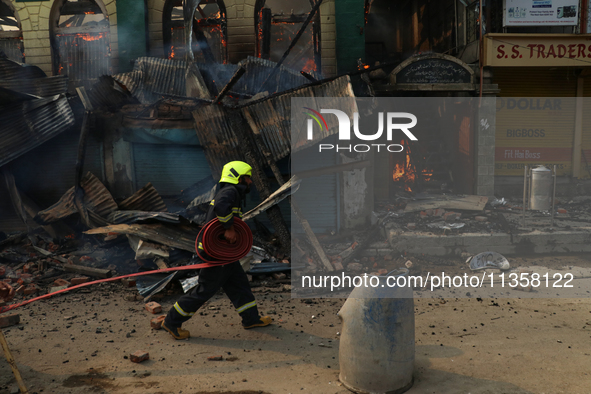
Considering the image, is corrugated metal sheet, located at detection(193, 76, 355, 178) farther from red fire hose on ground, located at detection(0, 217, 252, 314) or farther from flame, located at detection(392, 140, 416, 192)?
flame, located at detection(392, 140, 416, 192)

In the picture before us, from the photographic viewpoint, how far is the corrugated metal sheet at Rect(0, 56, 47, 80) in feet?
30.8

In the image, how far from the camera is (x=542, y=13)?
11.7 meters

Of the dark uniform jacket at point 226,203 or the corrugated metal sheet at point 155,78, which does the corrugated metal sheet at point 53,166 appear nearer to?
the corrugated metal sheet at point 155,78

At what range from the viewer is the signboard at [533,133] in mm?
13461

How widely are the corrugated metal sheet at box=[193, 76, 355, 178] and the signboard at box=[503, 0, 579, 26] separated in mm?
6010

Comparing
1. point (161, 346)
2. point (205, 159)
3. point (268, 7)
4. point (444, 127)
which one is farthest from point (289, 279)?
point (444, 127)

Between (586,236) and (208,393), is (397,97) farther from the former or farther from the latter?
(208,393)

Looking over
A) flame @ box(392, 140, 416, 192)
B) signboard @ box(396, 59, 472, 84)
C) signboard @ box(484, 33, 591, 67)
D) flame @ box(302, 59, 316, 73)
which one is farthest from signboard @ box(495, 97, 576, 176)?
flame @ box(302, 59, 316, 73)

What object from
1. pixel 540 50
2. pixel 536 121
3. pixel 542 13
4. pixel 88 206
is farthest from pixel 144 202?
pixel 536 121

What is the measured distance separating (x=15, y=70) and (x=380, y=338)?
9.48 meters

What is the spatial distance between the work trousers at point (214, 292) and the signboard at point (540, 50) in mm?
9362

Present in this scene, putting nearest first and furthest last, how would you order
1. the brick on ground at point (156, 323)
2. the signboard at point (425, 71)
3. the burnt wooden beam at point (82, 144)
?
the brick on ground at point (156, 323), the burnt wooden beam at point (82, 144), the signboard at point (425, 71)

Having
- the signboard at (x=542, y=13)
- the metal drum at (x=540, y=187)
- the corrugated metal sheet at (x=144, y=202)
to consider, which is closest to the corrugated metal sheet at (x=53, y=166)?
the corrugated metal sheet at (x=144, y=202)

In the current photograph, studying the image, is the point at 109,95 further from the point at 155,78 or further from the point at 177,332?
the point at 177,332
